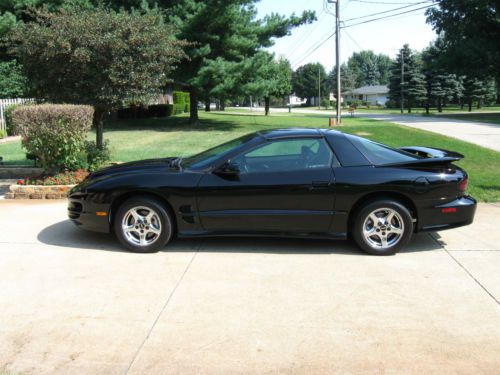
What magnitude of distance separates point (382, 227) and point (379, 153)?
0.89m

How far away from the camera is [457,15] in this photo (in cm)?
4394

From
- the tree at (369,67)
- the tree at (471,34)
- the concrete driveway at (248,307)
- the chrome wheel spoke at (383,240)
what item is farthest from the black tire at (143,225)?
the tree at (369,67)

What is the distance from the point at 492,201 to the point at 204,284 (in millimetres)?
5669

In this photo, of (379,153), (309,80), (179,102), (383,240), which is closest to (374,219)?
(383,240)

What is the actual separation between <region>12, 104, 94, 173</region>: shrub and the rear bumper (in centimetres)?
584

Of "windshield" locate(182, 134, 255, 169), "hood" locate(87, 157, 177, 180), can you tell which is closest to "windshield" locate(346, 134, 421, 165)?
"windshield" locate(182, 134, 255, 169)

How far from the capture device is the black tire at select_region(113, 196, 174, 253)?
555 cm

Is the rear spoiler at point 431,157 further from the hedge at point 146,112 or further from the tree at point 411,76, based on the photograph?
the tree at point 411,76

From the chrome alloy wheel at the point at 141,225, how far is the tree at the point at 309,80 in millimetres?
111400

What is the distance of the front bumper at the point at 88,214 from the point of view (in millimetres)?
5680

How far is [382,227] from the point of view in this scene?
5.50m

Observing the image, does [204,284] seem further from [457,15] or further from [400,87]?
→ [400,87]

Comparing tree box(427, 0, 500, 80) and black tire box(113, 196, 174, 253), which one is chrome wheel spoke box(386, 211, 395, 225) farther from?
tree box(427, 0, 500, 80)

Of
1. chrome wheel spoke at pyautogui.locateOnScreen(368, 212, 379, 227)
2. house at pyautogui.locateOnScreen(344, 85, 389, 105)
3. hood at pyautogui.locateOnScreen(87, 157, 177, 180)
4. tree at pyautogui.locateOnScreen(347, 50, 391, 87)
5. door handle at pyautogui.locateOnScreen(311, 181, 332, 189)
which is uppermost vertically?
tree at pyautogui.locateOnScreen(347, 50, 391, 87)
